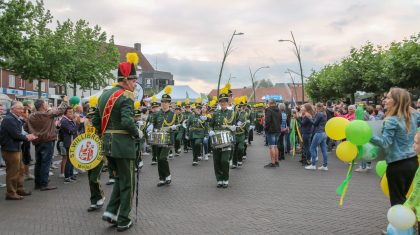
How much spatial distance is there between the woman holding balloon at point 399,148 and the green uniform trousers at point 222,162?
15.7 feet

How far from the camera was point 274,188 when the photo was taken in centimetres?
909

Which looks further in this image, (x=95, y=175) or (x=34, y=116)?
(x=34, y=116)

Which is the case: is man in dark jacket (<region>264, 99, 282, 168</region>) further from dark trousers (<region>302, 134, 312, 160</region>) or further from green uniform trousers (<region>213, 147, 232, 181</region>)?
green uniform trousers (<region>213, 147, 232, 181</region>)

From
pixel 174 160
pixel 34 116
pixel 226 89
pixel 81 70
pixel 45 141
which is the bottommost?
pixel 174 160

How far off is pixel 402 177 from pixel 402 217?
3.53ft

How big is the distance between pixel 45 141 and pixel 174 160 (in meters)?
6.37

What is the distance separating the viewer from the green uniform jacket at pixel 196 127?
1468 cm

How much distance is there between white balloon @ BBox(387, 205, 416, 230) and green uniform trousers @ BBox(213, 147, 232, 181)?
220 inches

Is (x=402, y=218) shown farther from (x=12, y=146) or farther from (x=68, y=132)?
(x=68, y=132)

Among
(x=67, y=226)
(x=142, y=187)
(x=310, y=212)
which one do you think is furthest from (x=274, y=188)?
(x=67, y=226)

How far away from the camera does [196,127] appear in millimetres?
14852

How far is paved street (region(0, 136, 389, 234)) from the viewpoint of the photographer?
234 inches

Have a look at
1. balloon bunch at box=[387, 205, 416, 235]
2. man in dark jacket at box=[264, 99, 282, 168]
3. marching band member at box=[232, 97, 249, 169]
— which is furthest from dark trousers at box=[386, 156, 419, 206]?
man in dark jacket at box=[264, 99, 282, 168]

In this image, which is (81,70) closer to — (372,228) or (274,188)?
(274,188)
